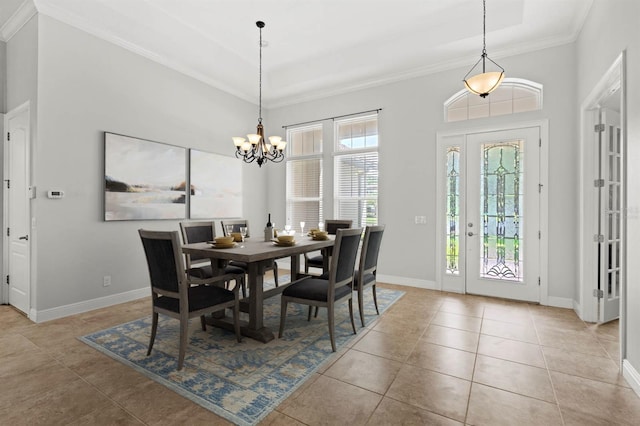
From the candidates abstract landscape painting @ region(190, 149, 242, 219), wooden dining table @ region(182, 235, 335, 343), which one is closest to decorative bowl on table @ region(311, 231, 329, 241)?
wooden dining table @ region(182, 235, 335, 343)

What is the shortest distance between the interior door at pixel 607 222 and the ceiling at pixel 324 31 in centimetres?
129

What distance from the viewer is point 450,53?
13.9 feet

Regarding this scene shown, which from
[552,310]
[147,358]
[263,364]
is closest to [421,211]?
[552,310]

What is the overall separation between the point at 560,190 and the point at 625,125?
174 cm

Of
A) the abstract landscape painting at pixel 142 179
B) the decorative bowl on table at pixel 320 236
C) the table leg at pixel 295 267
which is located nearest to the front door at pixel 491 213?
the decorative bowl on table at pixel 320 236

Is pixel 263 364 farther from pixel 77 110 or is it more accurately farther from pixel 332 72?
pixel 332 72

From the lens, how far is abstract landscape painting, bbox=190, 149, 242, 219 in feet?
15.7

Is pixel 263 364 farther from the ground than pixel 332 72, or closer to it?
closer to it

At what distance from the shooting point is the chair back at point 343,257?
2605 mm

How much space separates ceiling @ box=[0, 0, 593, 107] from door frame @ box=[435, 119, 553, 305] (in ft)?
3.23

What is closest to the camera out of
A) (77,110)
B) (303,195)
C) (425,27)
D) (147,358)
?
(147,358)

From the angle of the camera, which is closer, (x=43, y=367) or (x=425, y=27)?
(x=43, y=367)

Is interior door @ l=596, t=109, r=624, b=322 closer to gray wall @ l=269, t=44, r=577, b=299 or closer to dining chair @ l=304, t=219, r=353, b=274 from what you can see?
gray wall @ l=269, t=44, r=577, b=299

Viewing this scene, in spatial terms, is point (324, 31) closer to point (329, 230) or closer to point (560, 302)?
point (329, 230)
